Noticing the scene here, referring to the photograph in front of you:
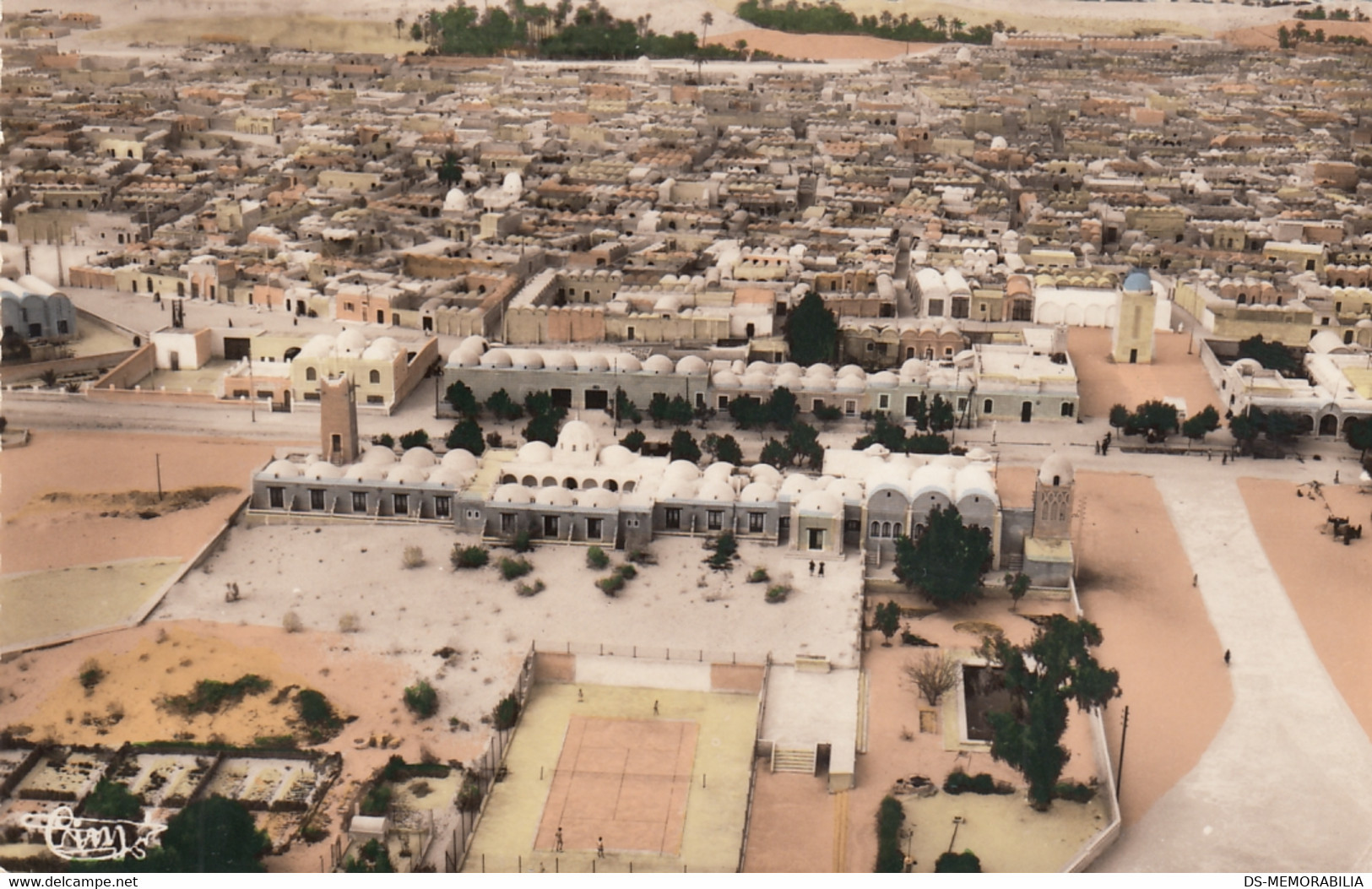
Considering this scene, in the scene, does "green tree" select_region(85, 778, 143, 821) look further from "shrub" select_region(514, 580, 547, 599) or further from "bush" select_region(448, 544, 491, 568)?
"bush" select_region(448, 544, 491, 568)

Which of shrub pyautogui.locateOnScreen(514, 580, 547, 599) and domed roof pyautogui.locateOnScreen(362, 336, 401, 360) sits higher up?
domed roof pyautogui.locateOnScreen(362, 336, 401, 360)

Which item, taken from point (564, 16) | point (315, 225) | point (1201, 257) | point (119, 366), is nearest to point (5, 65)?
point (564, 16)

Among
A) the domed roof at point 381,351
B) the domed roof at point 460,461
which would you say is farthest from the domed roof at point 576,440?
the domed roof at point 381,351

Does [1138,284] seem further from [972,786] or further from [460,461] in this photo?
[972,786]

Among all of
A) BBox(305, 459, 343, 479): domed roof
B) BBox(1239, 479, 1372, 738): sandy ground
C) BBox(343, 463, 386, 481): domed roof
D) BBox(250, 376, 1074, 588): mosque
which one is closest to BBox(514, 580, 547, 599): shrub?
BBox(250, 376, 1074, 588): mosque

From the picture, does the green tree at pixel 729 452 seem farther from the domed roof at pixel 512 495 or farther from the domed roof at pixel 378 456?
the domed roof at pixel 378 456

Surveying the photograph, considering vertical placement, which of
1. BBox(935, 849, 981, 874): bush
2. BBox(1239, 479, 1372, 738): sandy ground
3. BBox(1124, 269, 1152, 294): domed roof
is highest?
BBox(1124, 269, 1152, 294): domed roof
